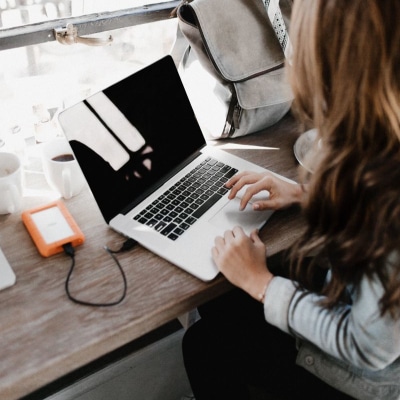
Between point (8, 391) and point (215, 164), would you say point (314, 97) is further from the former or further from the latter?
point (8, 391)

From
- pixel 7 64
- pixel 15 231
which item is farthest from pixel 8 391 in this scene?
pixel 7 64

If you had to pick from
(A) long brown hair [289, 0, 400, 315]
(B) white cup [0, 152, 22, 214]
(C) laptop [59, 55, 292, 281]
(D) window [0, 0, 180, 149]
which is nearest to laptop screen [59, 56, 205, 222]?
(C) laptop [59, 55, 292, 281]

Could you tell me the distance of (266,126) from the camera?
1.25 metres

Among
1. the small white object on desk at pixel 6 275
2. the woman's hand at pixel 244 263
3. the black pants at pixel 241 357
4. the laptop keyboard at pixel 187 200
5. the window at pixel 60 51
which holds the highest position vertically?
the window at pixel 60 51

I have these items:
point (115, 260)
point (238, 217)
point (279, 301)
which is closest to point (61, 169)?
point (115, 260)

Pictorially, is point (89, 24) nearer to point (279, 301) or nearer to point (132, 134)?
point (132, 134)

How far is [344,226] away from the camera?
706 mm

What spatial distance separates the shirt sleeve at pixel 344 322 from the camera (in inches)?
26.5

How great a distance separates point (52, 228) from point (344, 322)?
538 millimetres

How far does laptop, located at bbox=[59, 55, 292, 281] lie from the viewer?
34.8 inches

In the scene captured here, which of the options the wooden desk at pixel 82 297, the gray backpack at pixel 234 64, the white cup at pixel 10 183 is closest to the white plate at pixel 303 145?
the gray backpack at pixel 234 64

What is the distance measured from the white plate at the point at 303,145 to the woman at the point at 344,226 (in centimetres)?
31

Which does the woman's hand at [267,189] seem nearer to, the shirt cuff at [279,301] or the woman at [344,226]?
the woman at [344,226]

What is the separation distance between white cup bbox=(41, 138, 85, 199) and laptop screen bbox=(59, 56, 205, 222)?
3.7 inches
